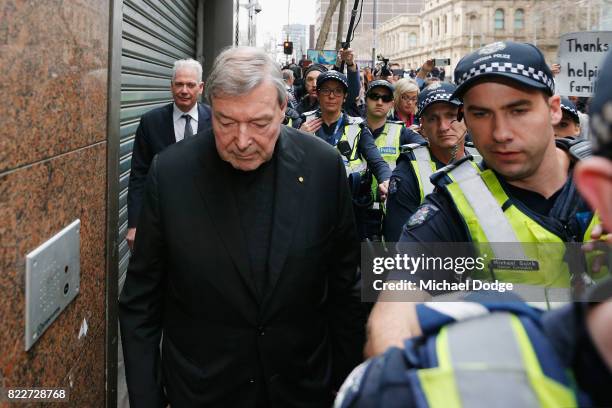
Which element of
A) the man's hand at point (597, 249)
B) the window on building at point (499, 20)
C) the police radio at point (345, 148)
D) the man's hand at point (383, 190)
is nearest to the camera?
the man's hand at point (597, 249)

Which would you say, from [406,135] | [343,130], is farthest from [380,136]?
[343,130]

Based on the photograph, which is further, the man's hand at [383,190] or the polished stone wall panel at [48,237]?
the man's hand at [383,190]

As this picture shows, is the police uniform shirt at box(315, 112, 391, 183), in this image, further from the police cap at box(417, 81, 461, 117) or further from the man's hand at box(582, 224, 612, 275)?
the man's hand at box(582, 224, 612, 275)

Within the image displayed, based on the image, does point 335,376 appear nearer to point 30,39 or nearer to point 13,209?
point 13,209

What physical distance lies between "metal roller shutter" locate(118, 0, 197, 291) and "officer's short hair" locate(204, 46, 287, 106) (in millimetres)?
1993

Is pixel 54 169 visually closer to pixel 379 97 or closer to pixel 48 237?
pixel 48 237

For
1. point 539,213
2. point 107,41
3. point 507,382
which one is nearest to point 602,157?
point 507,382

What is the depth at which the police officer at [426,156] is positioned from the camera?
3.03m

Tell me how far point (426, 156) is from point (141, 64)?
3.18m

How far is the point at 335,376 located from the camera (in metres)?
2.45

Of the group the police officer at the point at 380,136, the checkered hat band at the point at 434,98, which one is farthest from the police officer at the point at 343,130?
the checkered hat band at the point at 434,98

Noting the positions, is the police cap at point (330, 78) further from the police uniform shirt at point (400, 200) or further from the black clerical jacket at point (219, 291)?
the black clerical jacket at point (219, 291)

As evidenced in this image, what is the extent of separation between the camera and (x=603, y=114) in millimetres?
750

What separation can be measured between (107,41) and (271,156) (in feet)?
3.84
